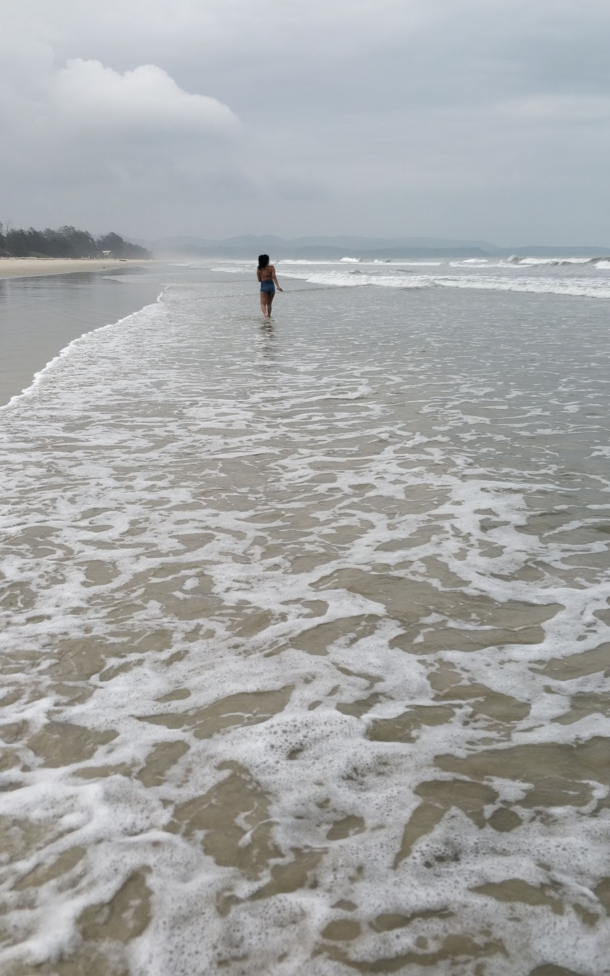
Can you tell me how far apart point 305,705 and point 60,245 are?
12615 cm

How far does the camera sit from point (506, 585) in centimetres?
395

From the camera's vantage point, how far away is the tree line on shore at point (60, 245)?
96.6 meters

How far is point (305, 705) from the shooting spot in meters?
2.93

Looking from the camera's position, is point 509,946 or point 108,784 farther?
point 108,784

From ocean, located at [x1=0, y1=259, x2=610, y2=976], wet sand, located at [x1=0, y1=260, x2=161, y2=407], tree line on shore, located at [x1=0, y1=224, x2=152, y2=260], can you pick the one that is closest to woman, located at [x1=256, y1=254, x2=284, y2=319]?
wet sand, located at [x1=0, y1=260, x2=161, y2=407]

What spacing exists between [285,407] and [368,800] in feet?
21.5

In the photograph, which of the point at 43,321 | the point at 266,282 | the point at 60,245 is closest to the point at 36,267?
the point at 43,321

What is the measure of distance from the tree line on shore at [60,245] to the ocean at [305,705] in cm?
9852

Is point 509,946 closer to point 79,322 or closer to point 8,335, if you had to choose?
point 8,335

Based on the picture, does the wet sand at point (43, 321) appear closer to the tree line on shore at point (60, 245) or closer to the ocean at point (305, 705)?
the ocean at point (305, 705)

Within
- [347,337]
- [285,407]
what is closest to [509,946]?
[285,407]

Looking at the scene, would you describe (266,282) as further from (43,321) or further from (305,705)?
(305,705)

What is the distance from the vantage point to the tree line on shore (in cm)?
9656

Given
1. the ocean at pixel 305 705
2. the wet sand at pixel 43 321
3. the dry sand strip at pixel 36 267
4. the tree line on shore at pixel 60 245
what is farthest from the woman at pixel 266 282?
the tree line on shore at pixel 60 245
